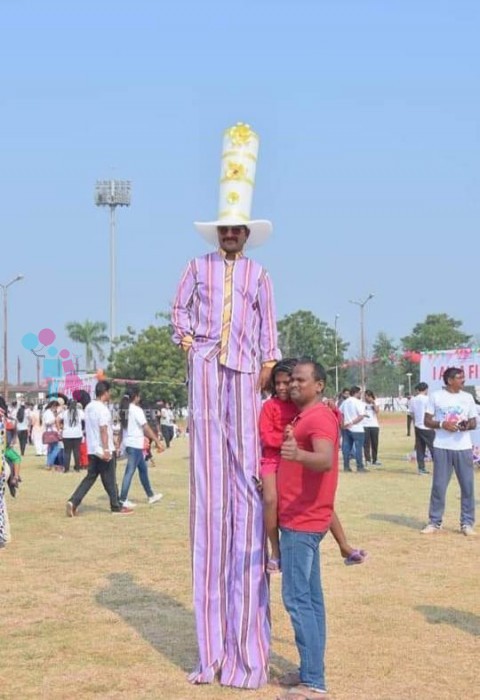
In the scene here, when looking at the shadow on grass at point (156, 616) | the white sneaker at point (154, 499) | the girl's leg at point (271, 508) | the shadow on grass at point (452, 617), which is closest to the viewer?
the girl's leg at point (271, 508)

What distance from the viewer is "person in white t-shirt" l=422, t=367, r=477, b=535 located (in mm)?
9836

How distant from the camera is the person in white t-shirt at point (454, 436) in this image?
984 centimetres

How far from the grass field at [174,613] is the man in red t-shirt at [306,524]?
0.33 metres

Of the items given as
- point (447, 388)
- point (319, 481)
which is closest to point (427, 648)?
point (319, 481)

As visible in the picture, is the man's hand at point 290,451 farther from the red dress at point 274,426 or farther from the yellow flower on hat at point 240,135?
the yellow flower on hat at point 240,135

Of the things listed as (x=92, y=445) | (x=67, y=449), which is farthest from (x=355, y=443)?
(x=92, y=445)

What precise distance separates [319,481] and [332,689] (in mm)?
1164

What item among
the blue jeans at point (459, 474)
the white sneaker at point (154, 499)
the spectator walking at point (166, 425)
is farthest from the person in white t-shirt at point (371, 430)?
the spectator walking at point (166, 425)

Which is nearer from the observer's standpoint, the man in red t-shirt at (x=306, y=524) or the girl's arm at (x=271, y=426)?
the man in red t-shirt at (x=306, y=524)

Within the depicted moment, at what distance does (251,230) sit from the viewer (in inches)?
206

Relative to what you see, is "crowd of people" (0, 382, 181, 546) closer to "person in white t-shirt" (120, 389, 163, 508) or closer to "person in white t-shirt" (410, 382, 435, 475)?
"person in white t-shirt" (120, 389, 163, 508)

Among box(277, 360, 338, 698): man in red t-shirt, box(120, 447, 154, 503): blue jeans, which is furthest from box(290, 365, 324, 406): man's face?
box(120, 447, 154, 503): blue jeans

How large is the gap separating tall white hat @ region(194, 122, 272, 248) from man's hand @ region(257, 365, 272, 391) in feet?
2.60

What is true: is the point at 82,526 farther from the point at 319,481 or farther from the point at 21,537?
the point at 319,481
